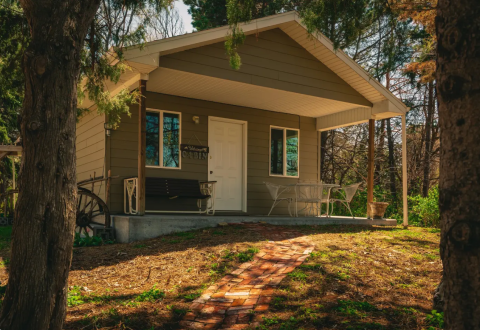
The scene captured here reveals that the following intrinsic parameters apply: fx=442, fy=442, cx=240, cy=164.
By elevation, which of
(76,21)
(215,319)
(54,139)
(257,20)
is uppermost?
(257,20)

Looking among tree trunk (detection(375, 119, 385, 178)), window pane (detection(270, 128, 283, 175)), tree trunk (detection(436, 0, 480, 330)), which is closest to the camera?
tree trunk (detection(436, 0, 480, 330))

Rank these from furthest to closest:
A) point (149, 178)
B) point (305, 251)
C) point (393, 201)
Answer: point (393, 201)
point (149, 178)
point (305, 251)

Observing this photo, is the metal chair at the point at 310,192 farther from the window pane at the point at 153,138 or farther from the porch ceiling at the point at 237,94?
the window pane at the point at 153,138

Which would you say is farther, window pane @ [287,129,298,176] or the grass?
window pane @ [287,129,298,176]

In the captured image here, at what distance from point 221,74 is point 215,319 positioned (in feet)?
17.1

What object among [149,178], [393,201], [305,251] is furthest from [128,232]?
[393,201]

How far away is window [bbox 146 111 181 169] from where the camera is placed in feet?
30.0

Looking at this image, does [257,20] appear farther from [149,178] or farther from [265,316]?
[265,316]

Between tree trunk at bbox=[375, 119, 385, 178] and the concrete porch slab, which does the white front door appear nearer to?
the concrete porch slab

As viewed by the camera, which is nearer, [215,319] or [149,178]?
[215,319]

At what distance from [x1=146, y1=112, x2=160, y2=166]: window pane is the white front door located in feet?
3.96

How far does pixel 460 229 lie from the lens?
178cm

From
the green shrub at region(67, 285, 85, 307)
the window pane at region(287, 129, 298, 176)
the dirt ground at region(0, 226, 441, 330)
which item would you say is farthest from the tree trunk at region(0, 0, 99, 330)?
the window pane at region(287, 129, 298, 176)

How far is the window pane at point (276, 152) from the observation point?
35.8ft
